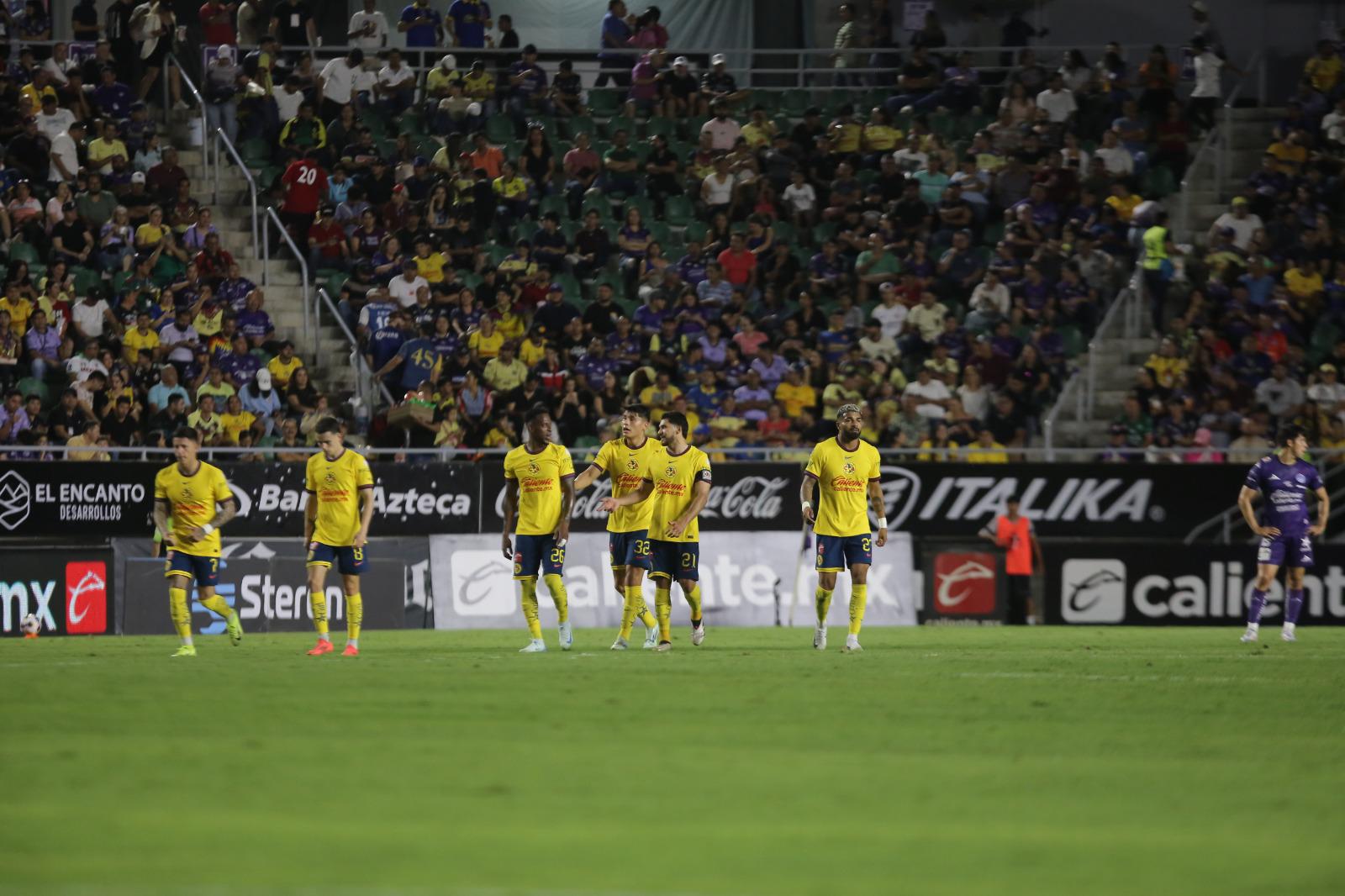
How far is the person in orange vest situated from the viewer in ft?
87.1

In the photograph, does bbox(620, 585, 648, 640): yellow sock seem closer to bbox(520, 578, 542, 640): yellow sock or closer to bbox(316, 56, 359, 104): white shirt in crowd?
bbox(520, 578, 542, 640): yellow sock

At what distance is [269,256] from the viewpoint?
30766 mm

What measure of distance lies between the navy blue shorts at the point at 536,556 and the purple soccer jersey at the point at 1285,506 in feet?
27.4

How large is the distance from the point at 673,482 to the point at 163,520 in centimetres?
522

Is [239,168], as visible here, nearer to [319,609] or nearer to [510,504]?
[319,609]

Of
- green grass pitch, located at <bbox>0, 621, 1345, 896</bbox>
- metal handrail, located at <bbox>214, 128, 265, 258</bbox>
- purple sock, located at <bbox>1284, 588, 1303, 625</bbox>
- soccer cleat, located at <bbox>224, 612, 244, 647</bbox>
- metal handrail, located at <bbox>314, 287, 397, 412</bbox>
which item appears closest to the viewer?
green grass pitch, located at <bbox>0, 621, 1345, 896</bbox>

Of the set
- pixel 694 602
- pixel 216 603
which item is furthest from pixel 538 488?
pixel 216 603

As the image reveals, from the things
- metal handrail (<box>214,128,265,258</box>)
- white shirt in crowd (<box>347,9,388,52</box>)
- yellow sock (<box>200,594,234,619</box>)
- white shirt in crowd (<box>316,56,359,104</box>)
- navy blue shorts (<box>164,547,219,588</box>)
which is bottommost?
yellow sock (<box>200,594,234,619</box>)

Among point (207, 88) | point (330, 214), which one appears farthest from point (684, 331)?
point (207, 88)

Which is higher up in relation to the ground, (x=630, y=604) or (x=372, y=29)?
(x=372, y=29)

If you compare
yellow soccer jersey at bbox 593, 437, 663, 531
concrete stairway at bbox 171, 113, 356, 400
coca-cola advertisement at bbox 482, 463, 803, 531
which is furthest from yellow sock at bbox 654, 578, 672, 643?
concrete stairway at bbox 171, 113, 356, 400

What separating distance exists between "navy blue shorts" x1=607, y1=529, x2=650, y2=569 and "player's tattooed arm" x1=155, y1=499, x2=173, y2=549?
4.52m

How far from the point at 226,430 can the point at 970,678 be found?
14383 millimetres

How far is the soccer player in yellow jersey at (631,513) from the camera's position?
1833 cm
